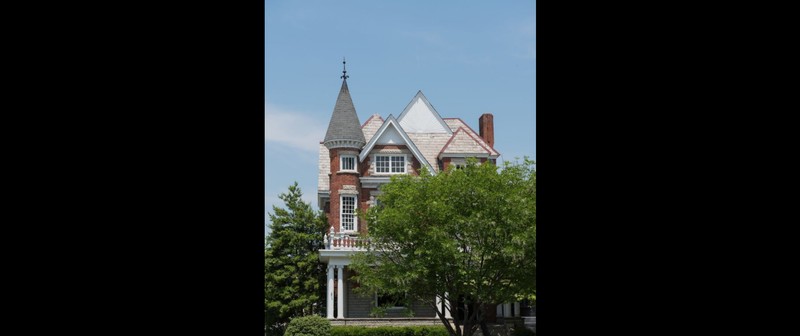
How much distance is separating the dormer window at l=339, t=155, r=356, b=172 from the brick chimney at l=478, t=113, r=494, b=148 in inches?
237

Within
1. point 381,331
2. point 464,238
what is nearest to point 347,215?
point 381,331

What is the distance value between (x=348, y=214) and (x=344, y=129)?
336 cm

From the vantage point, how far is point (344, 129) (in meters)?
36.0

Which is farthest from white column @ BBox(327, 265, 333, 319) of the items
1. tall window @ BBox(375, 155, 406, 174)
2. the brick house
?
tall window @ BBox(375, 155, 406, 174)

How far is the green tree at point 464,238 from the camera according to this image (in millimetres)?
26297

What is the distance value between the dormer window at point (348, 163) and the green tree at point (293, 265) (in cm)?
216

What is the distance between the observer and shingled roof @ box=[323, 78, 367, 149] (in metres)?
35.8

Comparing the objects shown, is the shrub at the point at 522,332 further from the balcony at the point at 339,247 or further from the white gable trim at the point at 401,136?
the white gable trim at the point at 401,136

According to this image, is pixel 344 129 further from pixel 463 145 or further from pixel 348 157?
pixel 463 145

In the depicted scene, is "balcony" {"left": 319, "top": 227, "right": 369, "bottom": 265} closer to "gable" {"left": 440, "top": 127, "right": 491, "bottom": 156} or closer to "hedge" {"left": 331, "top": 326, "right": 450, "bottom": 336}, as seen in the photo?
"hedge" {"left": 331, "top": 326, "right": 450, "bottom": 336}

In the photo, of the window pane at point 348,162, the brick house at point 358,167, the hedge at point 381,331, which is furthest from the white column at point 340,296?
the window pane at point 348,162
